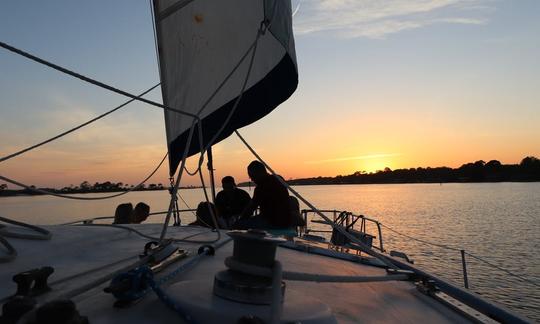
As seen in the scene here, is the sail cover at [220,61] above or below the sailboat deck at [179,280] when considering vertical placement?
above

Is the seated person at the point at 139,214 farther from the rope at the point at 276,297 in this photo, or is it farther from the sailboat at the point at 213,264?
the rope at the point at 276,297

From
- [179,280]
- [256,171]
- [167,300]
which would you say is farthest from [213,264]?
[256,171]

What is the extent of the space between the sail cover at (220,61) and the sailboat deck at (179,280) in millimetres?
1244

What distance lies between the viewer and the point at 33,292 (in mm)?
1801

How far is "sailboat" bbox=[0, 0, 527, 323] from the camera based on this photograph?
1562mm

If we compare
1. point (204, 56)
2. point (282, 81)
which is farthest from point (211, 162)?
point (282, 81)

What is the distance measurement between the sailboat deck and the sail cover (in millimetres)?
1244

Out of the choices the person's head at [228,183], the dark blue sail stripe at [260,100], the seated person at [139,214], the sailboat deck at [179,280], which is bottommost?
the sailboat deck at [179,280]

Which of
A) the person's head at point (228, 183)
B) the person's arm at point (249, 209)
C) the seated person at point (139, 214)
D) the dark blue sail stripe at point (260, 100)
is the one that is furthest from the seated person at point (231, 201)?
the dark blue sail stripe at point (260, 100)

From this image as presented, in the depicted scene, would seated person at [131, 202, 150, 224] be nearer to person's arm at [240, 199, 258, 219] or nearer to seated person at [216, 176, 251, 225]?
seated person at [216, 176, 251, 225]

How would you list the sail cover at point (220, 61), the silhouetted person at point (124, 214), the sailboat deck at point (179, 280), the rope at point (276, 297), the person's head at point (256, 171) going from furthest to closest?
1. the silhouetted person at point (124, 214)
2. the person's head at point (256, 171)
3. the sail cover at point (220, 61)
4. the sailboat deck at point (179, 280)
5. the rope at point (276, 297)

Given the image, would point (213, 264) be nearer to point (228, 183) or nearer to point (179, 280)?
point (179, 280)

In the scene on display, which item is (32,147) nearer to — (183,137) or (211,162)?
(183,137)

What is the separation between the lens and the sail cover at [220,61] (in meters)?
3.62
